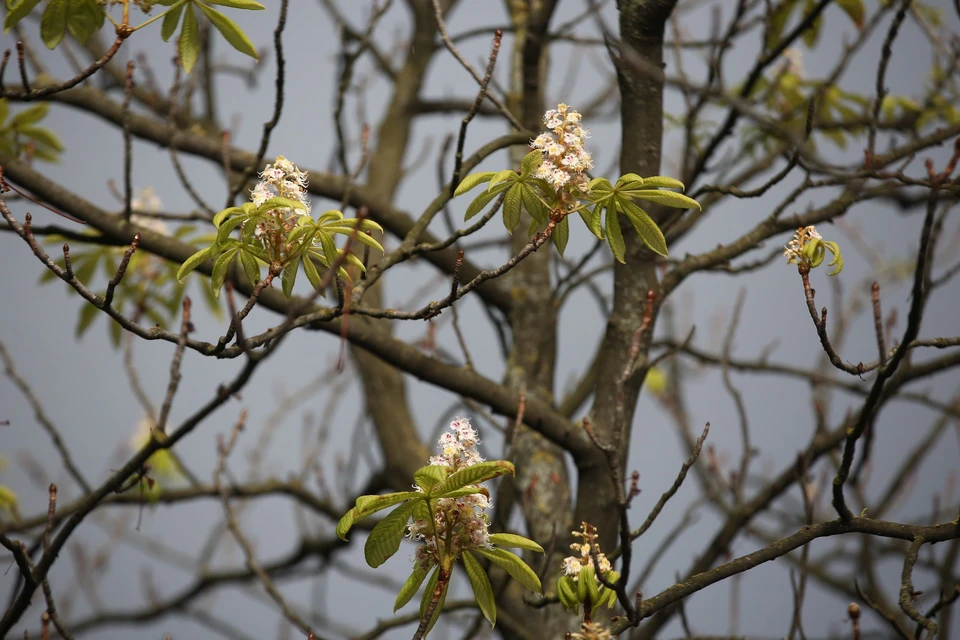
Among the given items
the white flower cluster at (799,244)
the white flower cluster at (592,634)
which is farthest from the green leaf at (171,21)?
the white flower cluster at (592,634)

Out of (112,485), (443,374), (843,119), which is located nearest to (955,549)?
(843,119)

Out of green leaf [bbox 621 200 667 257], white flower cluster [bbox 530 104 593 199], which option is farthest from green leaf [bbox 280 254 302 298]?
green leaf [bbox 621 200 667 257]

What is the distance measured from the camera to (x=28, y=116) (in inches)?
70.5

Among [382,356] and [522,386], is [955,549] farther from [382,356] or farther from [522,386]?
[382,356]

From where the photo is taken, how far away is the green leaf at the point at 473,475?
2.84ft

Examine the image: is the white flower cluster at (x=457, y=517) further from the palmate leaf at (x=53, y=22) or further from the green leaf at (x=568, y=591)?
the palmate leaf at (x=53, y=22)

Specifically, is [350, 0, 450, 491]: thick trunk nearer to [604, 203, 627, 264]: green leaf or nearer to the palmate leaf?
the palmate leaf

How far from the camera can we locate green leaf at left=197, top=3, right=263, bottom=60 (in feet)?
4.21

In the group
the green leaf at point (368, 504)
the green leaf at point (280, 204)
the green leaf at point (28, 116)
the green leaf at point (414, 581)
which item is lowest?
the green leaf at point (414, 581)

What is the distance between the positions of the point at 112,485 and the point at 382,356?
1.60 feet

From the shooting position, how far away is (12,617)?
1.22m

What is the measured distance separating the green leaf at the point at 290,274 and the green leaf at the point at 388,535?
1.08ft

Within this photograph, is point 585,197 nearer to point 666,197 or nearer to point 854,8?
point 666,197

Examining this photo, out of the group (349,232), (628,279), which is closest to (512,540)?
(349,232)
